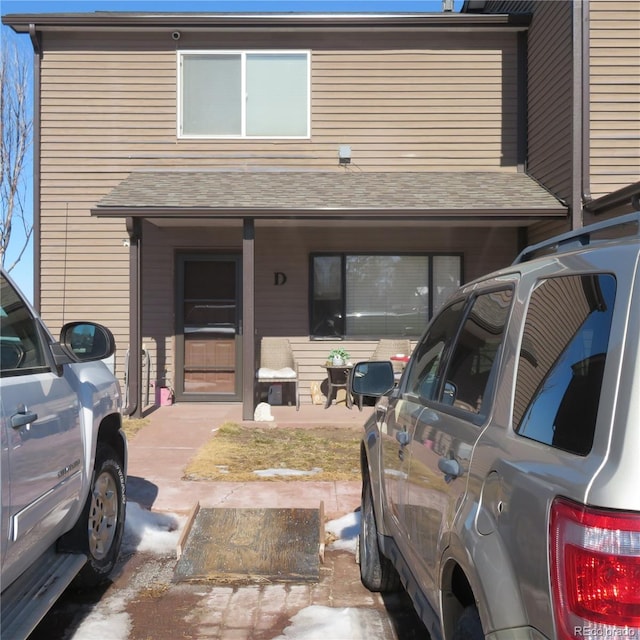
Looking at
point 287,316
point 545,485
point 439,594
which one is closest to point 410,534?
point 439,594

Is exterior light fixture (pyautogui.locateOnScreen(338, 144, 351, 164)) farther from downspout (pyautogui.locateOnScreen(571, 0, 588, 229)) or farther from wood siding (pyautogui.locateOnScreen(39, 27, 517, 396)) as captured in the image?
downspout (pyautogui.locateOnScreen(571, 0, 588, 229))

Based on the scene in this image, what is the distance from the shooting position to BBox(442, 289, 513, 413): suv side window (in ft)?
7.28

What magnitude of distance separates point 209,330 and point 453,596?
340 inches

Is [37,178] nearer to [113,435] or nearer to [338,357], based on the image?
[338,357]

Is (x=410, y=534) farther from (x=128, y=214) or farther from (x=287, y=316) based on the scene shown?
(x=287, y=316)

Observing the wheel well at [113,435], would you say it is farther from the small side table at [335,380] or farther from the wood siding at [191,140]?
the wood siding at [191,140]

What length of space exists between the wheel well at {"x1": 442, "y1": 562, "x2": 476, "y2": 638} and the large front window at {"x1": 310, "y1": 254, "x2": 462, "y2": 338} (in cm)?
834

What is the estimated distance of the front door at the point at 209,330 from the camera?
34.3ft

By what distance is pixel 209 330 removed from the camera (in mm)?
10469

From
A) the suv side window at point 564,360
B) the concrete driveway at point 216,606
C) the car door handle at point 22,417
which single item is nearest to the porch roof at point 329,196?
the concrete driveway at point 216,606

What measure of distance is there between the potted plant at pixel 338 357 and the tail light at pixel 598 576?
854 cm

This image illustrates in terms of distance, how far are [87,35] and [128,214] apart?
347cm

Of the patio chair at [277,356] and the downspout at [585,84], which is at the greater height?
the downspout at [585,84]

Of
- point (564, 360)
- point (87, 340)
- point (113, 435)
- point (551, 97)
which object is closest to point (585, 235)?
point (564, 360)
